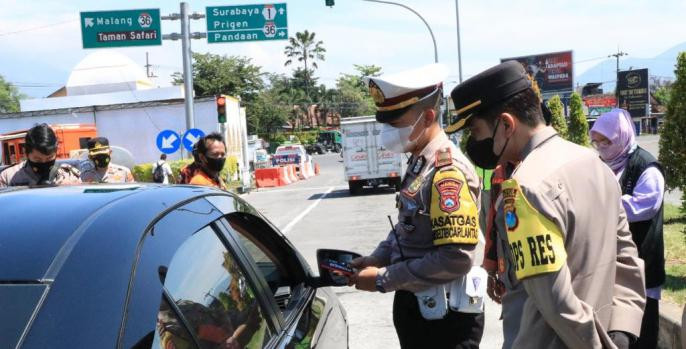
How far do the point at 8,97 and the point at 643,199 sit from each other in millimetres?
101457

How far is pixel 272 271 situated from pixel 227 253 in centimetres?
78

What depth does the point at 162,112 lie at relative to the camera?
3172cm

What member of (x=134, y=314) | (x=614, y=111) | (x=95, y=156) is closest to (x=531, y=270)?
(x=134, y=314)

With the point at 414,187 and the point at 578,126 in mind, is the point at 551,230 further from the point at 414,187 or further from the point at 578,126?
the point at 578,126

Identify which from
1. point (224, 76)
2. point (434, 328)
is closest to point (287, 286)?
point (434, 328)

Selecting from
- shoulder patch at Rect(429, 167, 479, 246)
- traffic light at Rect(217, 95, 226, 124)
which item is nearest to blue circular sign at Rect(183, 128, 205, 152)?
traffic light at Rect(217, 95, 226, 124)

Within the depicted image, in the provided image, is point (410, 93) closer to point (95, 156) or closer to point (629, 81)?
point (95, 156)

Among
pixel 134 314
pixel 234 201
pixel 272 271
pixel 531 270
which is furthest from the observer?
pixel 272 271

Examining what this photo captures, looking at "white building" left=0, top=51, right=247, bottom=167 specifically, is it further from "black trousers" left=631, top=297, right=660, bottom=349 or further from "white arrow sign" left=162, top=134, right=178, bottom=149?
"black trousers" left=631, top=297, right=660, bottom=349

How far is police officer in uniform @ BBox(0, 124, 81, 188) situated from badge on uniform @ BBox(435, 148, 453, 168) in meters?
3.68

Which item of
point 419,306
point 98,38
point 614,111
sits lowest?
point 419,306

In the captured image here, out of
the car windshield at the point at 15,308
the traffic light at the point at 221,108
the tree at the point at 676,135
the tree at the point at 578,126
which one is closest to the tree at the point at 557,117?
the tree at the point at 578,126

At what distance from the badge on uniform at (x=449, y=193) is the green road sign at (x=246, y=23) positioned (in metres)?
17.7

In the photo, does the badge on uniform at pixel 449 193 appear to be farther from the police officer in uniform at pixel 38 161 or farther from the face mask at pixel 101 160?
the face mask at pixel 101 160
